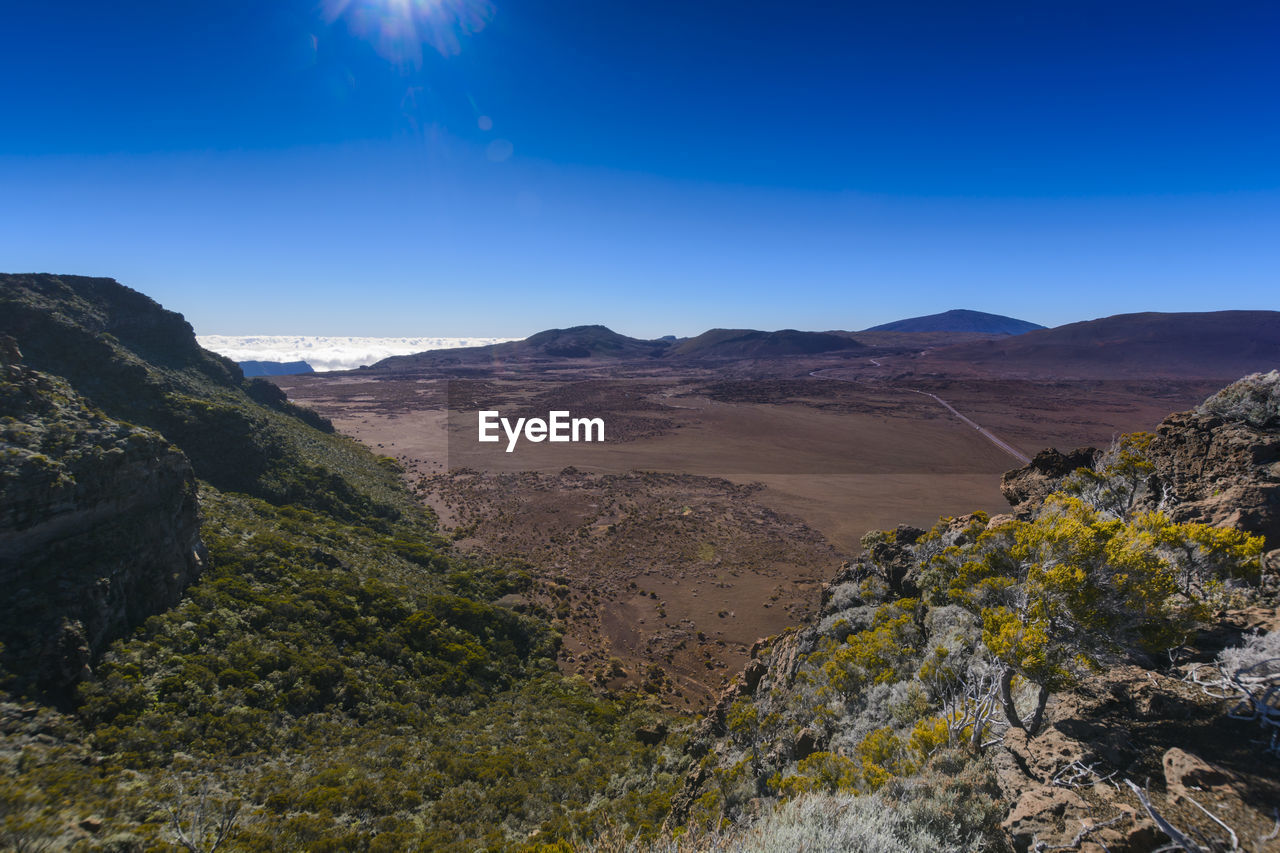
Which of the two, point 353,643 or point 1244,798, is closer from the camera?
point 1244,798

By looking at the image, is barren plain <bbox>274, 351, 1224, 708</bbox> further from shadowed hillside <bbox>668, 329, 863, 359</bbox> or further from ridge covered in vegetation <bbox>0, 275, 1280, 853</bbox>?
shadowed hillside <bbox>668, 329, 863, 359</bbox>

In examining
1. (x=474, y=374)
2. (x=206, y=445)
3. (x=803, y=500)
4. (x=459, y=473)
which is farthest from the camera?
(x=474, y=374)

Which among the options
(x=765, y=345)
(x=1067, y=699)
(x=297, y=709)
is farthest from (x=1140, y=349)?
(x=297, y=709)

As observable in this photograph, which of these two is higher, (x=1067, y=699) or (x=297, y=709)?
(x=1067, y=699)

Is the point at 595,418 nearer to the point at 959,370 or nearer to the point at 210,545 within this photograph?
the point at 210,545

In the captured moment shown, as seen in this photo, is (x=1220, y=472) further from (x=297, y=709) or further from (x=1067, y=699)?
(x=297, y=709)

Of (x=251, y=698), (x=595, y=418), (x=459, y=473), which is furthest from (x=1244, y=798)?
(x=595, y=418)

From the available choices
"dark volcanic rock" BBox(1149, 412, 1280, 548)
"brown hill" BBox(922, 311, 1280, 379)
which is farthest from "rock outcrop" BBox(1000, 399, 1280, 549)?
"brown hill" BBox(922, 311, 1280, 379)
